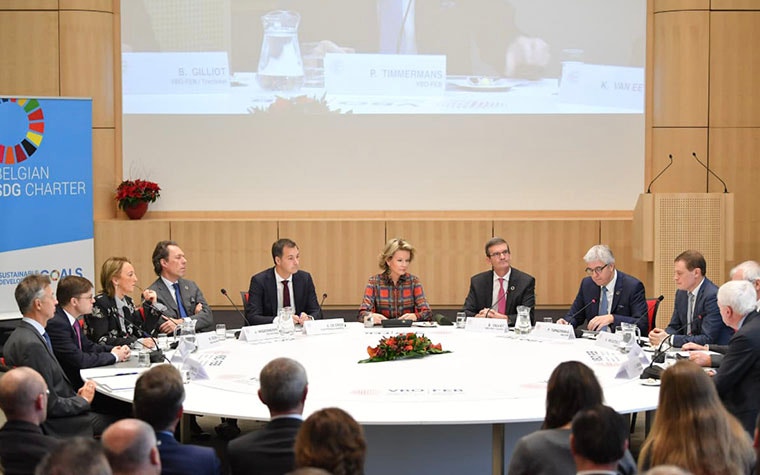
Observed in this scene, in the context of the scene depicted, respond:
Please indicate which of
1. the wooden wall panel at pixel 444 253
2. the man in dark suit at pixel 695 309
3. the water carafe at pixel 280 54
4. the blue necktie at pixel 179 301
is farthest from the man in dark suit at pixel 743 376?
the water carafe at pixel 280 54

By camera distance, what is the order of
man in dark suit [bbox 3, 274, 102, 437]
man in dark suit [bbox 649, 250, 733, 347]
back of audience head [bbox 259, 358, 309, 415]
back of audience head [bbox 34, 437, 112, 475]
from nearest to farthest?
back of audience head [bbox 34, 437, 112, 475]
back of audience head [bbox 259, 358, 309, 415]
man in dark suit [bbox 3, 274, 102, 437]
man in dark suit [bbox 649, 250, 733, 347]

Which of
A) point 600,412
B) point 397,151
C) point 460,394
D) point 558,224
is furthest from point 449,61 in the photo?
point 600,412

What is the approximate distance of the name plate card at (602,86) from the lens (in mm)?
8977

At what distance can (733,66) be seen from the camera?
876 centimetres

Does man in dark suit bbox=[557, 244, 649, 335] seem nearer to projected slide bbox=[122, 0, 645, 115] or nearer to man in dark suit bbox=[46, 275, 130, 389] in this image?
man in dark suit bbox=[46, 275, 130, 389]

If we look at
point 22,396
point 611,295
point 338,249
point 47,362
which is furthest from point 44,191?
point 22,396

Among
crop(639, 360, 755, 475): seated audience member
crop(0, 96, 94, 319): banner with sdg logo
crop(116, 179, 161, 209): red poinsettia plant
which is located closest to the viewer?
crop(639, 360, 755, 475): seated audience member

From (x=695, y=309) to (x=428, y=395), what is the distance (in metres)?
2.20

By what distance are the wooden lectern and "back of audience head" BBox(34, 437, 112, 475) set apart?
6229mm

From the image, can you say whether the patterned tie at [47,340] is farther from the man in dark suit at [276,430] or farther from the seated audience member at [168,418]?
the man in dark suit at [276,430]

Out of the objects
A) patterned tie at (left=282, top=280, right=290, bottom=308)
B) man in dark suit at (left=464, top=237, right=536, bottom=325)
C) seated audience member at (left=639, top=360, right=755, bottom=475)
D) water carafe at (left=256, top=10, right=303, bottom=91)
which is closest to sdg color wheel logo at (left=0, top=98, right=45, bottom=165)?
water carafe at (left=256, top=10, right=303, bottom=91)

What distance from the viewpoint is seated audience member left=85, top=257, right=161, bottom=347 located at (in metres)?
5.36

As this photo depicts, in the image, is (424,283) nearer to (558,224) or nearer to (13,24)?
(558,224)

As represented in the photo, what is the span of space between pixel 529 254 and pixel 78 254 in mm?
4108
